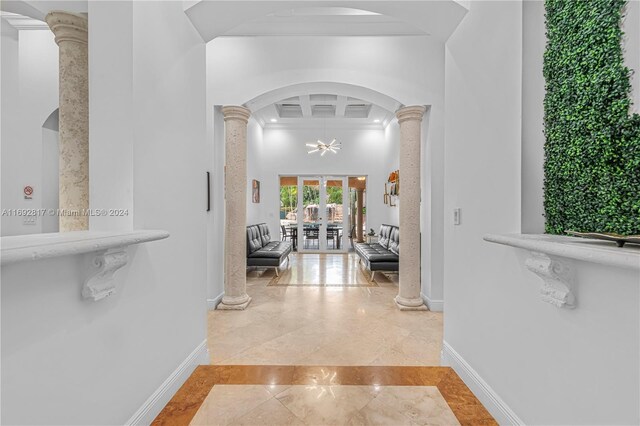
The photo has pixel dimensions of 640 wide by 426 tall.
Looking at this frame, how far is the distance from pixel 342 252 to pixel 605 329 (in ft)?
24.4

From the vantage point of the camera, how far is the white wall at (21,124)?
244cm

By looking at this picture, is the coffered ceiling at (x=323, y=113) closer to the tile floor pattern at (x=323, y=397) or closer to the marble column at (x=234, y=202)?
the marble column at (x=234, y=202)

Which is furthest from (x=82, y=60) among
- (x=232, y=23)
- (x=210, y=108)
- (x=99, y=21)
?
(x=210, y=108)

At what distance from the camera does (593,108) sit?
4.12ft

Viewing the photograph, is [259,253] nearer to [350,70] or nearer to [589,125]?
[350,70]

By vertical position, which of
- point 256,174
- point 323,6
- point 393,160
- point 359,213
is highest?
point 323,6

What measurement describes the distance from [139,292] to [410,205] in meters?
3.38

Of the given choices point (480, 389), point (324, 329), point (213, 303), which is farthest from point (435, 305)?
point (213, 303)

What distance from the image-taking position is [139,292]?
162cm

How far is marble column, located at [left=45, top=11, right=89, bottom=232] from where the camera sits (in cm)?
170

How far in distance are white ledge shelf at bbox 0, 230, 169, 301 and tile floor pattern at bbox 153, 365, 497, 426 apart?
3.39ft

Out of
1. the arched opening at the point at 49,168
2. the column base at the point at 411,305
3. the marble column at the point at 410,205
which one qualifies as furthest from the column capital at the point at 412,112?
the arched opening at the point at 49,168

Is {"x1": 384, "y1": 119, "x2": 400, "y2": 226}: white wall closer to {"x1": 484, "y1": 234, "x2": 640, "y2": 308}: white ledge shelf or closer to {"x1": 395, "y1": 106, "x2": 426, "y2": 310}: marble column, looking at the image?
{"x1": 395, "y1": 106, "x2": 426, "y2": 310}: marble column

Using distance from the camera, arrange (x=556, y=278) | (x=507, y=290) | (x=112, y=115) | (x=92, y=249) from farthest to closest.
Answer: (x=507, y=290) → (x=112, y=115) → (x=556, y=278) → (x=92, y=249)
